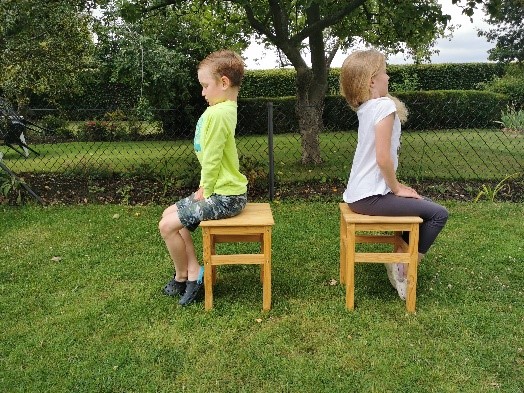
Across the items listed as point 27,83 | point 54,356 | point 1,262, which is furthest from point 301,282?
point 27,83

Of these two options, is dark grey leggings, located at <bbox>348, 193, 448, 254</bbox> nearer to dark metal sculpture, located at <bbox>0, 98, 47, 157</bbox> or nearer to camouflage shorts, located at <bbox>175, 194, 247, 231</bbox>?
camouflage shorts, located at <bbox>175, 194, 247, 231</bbox>

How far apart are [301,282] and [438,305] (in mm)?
981

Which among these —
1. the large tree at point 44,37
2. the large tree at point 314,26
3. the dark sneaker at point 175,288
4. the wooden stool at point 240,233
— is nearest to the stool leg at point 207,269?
the wooden stool at point 240,233

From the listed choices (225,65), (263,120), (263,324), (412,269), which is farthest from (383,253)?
(263,120)

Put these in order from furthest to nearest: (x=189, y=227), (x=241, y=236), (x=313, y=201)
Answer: (x=313, y=201) → (x=241, y=236) → (x=189, y=227)

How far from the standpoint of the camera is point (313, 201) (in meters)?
6.53

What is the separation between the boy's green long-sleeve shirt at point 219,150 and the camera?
11.2 feet

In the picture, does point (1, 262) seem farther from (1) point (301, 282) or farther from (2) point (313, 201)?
(2) point (313, 201)

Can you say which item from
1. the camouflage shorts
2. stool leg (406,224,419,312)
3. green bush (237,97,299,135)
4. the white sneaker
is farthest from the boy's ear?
green bush (237,97,299,135)

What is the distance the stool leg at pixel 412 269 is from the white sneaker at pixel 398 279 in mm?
103

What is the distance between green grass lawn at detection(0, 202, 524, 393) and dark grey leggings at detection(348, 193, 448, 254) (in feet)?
1.78

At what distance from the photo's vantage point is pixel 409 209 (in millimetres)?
3520

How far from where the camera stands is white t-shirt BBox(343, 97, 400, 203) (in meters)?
3.47

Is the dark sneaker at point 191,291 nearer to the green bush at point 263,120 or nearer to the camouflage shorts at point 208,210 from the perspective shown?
the camouflage shorts at point 208,210
